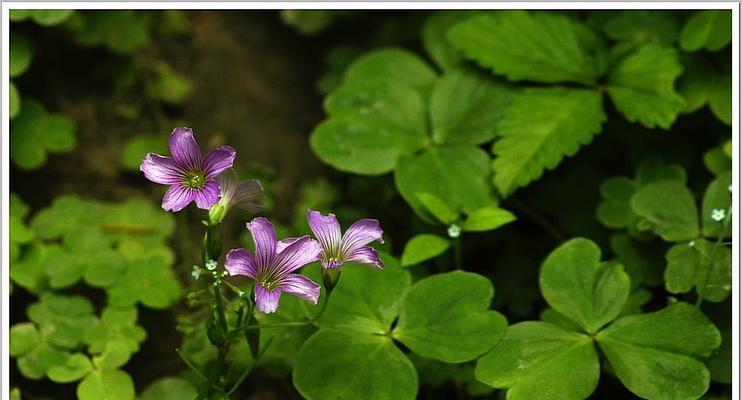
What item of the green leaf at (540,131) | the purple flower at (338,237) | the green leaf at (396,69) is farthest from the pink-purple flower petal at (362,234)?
the green leaf at (396,69)

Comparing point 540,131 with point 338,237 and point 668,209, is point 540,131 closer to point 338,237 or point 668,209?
point 668,209

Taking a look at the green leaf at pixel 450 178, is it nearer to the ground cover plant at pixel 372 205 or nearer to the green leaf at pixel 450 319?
the ground cover plant at pixel 372 205

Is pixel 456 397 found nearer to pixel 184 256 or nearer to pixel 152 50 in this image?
pixel 184 256

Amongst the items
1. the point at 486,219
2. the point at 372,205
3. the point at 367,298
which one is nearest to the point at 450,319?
the point at 367,298

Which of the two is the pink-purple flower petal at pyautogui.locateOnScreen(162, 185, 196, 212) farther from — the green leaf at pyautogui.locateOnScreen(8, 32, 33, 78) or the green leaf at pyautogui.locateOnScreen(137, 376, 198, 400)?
the green leaf at pyautogui.locateOnScreen(8, 32, 33, 78)

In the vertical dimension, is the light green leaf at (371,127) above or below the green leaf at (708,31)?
below

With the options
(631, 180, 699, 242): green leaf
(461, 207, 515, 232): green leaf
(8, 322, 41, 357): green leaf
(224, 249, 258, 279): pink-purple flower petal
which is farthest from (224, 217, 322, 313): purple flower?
(631, 180, 699, 242): green leaf
